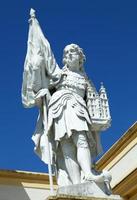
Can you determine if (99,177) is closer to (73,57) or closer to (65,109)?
(65,109)

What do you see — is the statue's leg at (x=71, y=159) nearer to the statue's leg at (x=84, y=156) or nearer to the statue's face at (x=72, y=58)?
the statue's leg at (x=84, y=156)

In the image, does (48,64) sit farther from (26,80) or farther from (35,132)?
(35,132)

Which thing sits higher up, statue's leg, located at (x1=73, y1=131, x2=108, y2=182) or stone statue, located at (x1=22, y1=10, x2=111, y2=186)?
stone statue, located at (x1=22, y1=10, x2=111, y2=186)

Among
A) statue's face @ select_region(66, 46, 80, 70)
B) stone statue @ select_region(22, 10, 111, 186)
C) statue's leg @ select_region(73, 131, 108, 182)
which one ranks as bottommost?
statue's leg @ select_region(73, 131, 108, 182)

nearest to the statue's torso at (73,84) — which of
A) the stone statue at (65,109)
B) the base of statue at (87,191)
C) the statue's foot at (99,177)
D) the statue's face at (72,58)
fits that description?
the stone statue at (65,109)

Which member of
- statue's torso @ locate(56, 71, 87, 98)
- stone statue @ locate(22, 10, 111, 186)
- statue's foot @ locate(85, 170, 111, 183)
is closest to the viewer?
statue's foot @ locate(85, 170, 111, 183)

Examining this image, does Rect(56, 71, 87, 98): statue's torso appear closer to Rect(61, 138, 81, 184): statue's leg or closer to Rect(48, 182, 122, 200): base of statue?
Rect(61, 138, 81, 184): statue's leg

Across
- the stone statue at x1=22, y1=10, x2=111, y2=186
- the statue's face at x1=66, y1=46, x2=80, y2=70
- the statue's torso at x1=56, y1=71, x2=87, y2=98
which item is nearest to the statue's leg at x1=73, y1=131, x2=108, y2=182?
the stone statue at x1=22, y1=10, x2=111, y2=186

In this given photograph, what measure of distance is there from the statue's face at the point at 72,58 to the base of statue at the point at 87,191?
1.64 m

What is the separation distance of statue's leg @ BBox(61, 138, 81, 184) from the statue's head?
1.07m

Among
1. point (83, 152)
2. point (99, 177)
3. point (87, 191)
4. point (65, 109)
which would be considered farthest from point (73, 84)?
point (87, 191)

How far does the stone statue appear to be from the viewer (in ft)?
18.8

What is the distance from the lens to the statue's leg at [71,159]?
5.68 m

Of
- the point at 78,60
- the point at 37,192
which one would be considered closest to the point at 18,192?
the point at 37,192
